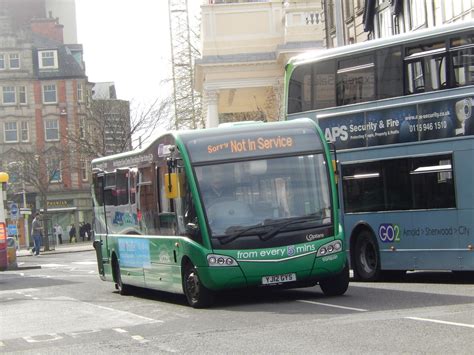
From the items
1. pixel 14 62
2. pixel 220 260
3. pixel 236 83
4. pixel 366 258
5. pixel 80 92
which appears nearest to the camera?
pixel 220 260

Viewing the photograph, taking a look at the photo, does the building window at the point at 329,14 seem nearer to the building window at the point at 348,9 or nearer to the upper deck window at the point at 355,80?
the building window at the point at 348,9

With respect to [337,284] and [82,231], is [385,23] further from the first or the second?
[82,231]

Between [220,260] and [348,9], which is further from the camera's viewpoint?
[348,9]

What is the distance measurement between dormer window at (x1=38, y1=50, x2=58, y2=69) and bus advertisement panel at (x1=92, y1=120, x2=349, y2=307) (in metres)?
77.8

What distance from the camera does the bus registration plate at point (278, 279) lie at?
15836 millimetres

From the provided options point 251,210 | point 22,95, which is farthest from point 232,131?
point 22,95

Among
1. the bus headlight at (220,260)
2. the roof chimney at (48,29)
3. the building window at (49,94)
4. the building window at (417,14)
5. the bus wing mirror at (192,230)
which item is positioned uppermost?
Result: the roof chimney at (48,29)

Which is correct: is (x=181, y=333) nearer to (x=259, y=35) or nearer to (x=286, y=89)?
(x=286, y=89)

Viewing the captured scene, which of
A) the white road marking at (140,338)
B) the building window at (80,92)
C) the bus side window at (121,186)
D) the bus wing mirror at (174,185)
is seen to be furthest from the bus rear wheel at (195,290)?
the building window at (80,92)

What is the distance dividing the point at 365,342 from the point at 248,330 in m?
2.17

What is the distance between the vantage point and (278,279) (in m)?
15.9

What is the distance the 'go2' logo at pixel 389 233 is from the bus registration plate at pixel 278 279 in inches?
162

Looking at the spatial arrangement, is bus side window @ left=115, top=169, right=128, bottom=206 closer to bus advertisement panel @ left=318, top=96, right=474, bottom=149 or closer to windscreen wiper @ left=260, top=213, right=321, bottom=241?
bus advertisement panel @ left=318, top=96, right=474, bottom=149

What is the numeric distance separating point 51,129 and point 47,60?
5.86m
